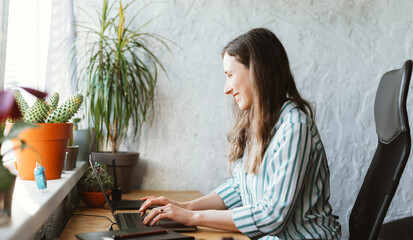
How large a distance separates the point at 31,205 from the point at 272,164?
29.7 inches

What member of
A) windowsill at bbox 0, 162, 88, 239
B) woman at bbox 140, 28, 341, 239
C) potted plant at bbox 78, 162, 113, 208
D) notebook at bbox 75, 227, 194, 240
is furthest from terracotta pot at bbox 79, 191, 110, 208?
notebook at bbox 75, 227, 194, 240

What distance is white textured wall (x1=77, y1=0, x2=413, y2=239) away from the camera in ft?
8.91

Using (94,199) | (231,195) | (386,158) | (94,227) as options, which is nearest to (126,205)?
(94,199)

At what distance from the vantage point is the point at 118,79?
8.37 ft

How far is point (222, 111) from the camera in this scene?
275 cm

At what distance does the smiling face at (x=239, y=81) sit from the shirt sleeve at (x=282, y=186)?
0.24 metres

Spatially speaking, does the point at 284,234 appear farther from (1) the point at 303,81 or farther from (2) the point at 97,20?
(2) the point at 97,20

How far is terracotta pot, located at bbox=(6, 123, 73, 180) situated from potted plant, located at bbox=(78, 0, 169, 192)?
707mm

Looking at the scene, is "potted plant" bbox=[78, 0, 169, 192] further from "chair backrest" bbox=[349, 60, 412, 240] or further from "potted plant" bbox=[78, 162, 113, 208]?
"chair backrest" bbox=[349, 60, 412, 240]

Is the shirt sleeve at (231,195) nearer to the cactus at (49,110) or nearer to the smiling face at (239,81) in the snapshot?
the smiling face at (239,81)

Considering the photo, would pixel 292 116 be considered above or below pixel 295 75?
below

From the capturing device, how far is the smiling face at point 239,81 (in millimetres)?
1696

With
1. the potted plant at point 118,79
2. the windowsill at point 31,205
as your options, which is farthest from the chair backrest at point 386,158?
the potted plant at point 118,79

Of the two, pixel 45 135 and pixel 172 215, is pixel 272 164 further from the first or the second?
pixel 45 135
